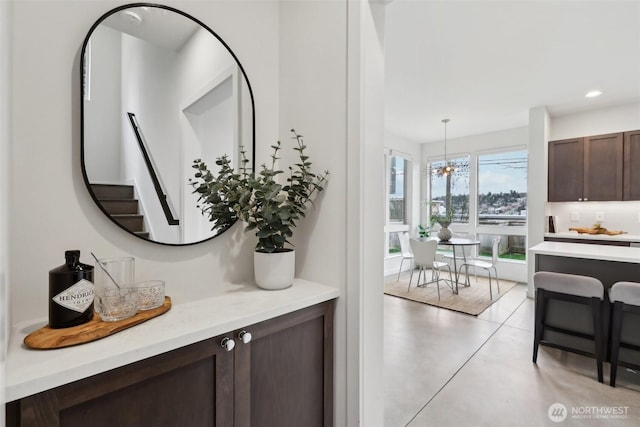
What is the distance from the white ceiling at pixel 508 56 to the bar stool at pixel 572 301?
2050mm

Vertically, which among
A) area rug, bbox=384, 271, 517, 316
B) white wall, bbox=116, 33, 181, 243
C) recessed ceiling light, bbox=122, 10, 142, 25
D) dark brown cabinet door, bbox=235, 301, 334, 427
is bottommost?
area rug, bbox=384, 271, 517, 316

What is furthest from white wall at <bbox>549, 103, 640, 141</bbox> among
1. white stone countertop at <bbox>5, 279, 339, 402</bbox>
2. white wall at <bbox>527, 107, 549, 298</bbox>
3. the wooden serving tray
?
the wooden serving tray

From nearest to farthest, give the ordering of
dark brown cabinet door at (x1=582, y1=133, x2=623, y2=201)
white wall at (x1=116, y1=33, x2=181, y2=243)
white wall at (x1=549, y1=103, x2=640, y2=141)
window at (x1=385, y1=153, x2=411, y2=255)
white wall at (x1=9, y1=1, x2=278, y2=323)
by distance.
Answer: white wall at (x1=9, y1=1, x2=278, y2=323) → white wall at (x1=116, y1=33, x2=181, y2=243) → dark brown cabinet door at (x1=582, y1=133, x2=623, y2=201) → white wall at (x1=549, y1=103, x2=640, y2=141) → window at (x1=385, y1=153, x2=411, y2=255)

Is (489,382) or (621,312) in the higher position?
(621,312)

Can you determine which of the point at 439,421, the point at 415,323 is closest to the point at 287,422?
the point at 439,421

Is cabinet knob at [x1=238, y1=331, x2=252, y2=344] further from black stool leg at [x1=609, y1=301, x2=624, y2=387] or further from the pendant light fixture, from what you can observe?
the pendant light fixture

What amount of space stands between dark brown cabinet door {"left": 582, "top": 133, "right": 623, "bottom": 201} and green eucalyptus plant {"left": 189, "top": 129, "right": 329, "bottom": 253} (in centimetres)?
470

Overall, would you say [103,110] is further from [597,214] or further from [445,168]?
[597,214]

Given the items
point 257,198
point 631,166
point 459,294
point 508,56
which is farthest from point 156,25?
point 631,166

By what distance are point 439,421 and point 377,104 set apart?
72.8 inches

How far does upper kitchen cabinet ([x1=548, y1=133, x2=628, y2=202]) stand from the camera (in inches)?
152

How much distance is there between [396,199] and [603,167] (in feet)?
10.1

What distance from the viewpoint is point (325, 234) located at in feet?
4.22

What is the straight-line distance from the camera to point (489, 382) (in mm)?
2102
